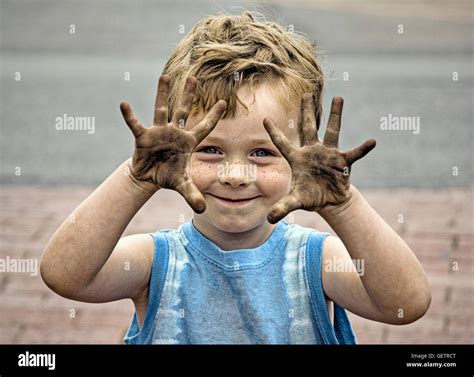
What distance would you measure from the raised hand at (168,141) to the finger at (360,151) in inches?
11.7

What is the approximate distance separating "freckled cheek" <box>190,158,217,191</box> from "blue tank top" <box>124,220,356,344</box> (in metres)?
0.23

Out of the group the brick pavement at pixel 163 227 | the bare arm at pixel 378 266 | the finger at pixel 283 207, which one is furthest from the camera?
the brick pavement at pixel 163 227

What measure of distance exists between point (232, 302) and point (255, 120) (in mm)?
485

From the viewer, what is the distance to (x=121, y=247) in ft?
7.30

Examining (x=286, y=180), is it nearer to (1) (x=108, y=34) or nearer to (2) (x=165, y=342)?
(2) (x=165, y=342)

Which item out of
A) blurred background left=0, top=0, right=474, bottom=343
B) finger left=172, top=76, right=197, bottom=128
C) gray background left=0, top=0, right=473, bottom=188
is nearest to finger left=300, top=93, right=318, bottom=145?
finger left=172, top=76, right=197, bottom=128

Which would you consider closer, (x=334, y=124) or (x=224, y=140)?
(x=334, y=124)

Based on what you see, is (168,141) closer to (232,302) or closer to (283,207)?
(283,207)

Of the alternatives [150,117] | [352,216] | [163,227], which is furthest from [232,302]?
[150,117]

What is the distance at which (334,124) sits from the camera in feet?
6.39

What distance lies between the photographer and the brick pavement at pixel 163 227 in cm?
399

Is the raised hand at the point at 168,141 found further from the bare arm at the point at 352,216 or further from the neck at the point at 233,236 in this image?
the neck at the point at 233,236

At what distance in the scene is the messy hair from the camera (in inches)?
86.6

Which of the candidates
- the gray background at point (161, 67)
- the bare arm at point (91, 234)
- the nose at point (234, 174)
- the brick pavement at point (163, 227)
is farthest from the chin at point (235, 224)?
the brick pavement at point (163, 227)
